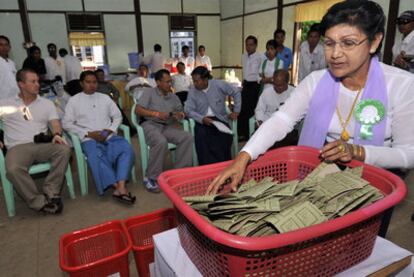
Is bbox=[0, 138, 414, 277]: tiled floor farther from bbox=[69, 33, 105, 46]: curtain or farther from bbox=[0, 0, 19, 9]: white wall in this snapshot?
bbox=[0, 0, 19, 9]: white wall

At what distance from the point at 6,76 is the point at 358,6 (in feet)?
13.5

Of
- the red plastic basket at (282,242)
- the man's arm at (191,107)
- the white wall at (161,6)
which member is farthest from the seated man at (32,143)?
the white wall at (161,6)

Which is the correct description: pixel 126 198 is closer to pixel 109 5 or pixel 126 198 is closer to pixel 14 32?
pixel 14 32

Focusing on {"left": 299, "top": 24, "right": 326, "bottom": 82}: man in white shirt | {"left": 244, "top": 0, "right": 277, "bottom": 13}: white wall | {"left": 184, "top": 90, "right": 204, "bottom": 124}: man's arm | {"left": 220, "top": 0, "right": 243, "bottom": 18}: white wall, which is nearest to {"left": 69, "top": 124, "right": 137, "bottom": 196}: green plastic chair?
{"left": 184, "top": 90, "right": 204, "bottom": 124}: man's arm

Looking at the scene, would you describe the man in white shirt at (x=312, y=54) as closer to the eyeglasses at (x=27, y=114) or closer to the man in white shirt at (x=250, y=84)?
the man in white shirt at (x=250, y=84)

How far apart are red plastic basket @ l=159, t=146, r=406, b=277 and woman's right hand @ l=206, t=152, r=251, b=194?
0.06 meters

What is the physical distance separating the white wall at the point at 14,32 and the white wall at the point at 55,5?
461 mm

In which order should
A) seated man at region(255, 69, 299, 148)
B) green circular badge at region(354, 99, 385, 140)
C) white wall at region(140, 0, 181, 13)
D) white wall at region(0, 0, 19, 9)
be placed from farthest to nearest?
white wall at region(140, 0, 181, 13) < white wall at region(0, 0, 19, 9) < seated man at region(255, 69, 299, 148) < green circular badge at region(354, 99, 385, 140)

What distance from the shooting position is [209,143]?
340 centimetres

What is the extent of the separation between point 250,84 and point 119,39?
543 cm

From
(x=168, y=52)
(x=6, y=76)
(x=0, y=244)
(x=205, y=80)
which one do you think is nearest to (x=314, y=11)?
(x=205, y=80)

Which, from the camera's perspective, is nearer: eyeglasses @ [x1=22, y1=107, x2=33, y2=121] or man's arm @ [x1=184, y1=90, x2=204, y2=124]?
eyeglasses @ [x1=22, y1=107, x2=33, y2=121]

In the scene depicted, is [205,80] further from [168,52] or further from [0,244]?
[168,52]

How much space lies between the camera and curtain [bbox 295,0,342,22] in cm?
601
